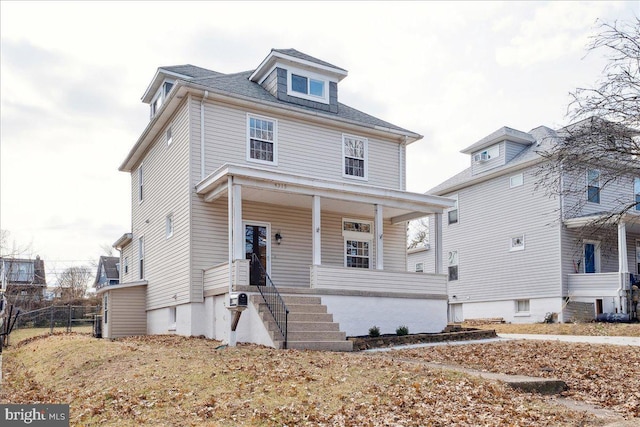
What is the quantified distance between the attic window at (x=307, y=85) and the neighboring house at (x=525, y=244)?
9.00 m

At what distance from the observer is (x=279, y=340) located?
39.3ft

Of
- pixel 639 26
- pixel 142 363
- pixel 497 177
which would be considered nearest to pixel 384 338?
pixel 142 363

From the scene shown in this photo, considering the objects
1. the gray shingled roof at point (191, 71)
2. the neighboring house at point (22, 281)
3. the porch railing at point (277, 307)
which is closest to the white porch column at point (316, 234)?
the porch railing at point (277, 307)

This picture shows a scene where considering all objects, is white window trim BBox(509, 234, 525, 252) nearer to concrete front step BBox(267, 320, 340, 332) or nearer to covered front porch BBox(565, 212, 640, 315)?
covered front porch BBox(565, 212, 640, 315)

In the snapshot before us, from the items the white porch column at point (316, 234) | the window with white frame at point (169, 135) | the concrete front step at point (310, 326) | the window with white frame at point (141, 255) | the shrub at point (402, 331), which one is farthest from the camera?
the window with white frame at point (141, 255)

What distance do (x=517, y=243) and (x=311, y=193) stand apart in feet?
43.9

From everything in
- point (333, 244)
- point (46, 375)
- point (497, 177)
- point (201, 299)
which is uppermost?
point (497, 177)

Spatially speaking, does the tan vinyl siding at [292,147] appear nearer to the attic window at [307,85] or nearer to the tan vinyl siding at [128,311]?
the attic window at [307,85]

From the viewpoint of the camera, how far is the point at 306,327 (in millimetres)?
12727

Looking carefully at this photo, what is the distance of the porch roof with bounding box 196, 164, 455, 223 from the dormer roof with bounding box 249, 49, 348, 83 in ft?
15.3

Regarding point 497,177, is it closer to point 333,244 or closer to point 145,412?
point 333,244

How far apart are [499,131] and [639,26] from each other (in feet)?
49.6

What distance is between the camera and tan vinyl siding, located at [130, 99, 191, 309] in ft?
53.4

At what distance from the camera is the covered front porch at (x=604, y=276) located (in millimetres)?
21422
